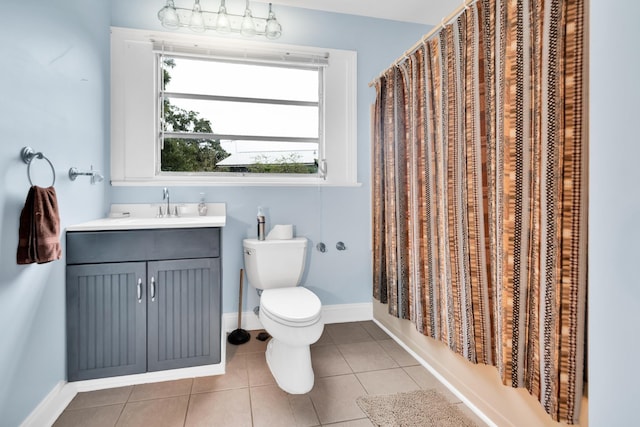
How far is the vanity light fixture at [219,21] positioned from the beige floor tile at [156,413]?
230 centimetres

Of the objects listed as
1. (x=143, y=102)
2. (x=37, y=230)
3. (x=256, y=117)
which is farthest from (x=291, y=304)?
(x=143, y=102)

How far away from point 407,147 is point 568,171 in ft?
3.58

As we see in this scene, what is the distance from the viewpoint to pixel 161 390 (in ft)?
5.86

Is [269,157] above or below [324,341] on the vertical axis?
above

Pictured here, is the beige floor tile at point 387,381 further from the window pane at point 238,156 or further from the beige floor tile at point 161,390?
the window pane at point 238,156

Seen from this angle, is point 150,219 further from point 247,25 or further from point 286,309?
point 247,25

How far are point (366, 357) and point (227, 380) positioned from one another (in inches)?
33.7

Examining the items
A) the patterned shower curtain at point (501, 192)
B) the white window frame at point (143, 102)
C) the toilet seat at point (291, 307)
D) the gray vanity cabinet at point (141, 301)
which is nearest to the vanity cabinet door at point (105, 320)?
the gray vanity cabinet at point (141, 301)

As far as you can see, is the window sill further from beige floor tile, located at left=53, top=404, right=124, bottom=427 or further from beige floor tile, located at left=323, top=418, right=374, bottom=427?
beige floor tile, located at left=323, top=418, right=374, bottom=427

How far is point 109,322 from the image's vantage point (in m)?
1.78

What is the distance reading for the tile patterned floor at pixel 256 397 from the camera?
5.08ft

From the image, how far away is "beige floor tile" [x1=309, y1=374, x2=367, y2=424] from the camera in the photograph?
1.58 meters

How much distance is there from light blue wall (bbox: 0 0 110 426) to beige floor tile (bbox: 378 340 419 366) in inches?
71.6

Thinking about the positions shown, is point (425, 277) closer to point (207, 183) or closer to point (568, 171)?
point (568, 171)
